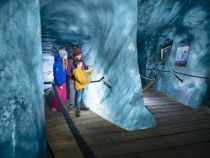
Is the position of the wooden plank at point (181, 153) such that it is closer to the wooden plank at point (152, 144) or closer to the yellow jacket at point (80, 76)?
the wooden plank at point (152, 144)

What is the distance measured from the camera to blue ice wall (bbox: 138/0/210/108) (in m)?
6.80

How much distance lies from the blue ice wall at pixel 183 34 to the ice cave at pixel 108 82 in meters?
0.03

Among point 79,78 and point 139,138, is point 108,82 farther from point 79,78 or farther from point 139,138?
point 139,138

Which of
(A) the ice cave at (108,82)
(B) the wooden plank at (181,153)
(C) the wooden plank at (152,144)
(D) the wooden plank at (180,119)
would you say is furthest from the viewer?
(D) the wooden plank at (180,119)

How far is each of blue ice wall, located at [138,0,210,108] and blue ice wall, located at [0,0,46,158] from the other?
5.55 meters

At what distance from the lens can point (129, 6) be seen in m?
5.06

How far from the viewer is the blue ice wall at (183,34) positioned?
6.80m

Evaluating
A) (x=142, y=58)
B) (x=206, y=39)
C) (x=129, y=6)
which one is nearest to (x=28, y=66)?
(x=129, y=6)

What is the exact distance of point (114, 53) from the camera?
523 centimetres

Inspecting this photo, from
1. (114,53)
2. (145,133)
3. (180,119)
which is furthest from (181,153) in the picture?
(114,53)

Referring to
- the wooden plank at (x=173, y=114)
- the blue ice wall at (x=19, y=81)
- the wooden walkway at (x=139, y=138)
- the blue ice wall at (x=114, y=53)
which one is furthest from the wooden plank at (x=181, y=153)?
the wooden plank at (x=173, y=114)

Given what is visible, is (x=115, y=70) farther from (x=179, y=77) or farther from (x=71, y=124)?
(x=179, y=77)

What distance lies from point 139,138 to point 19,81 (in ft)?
9.21

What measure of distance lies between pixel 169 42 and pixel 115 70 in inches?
184
